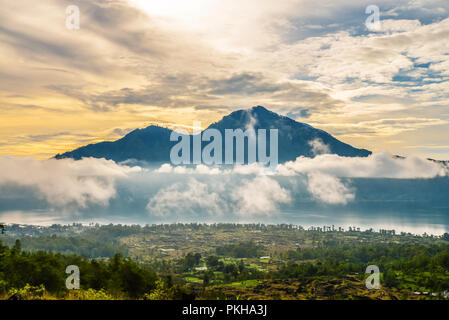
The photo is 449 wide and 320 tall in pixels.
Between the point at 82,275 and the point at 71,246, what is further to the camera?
the point at 71,246

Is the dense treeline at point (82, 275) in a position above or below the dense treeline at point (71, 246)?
above

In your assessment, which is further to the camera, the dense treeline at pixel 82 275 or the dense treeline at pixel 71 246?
the dense treeline at pixel 71 246

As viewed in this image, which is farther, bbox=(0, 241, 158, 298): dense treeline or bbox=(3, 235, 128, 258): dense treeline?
bbox=(3, 235, 128, 258): dense treeline

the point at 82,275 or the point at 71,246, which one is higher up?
the point at 82,275

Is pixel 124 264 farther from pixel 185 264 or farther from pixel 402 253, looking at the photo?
pixel 402 253

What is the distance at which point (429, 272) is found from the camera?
199ft

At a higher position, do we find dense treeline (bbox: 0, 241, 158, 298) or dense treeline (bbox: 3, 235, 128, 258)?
dense treeline (bbox: 0, 241, 158, 298)
